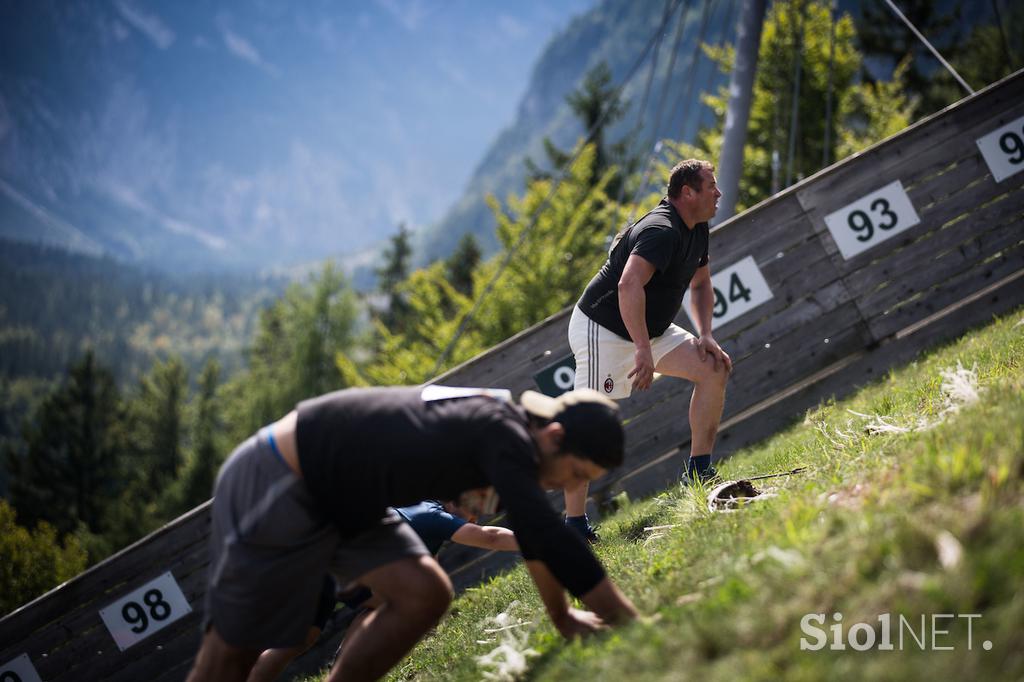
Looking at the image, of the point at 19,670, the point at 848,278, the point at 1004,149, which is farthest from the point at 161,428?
the point at 1004,149

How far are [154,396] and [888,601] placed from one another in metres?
67.4

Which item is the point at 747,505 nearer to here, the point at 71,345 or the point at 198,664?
the point at 198,664

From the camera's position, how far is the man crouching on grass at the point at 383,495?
293 cm

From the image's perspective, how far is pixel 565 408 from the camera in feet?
10.1

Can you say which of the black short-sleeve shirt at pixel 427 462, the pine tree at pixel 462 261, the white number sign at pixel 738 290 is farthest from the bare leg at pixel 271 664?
the pine tree at pixel 462 261

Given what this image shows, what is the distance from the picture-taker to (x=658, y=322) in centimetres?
502

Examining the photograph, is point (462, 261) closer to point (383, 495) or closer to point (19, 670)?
point (19, 670)

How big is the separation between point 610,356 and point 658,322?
0.39m

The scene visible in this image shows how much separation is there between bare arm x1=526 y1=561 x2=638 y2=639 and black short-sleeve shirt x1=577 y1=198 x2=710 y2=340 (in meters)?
2.20

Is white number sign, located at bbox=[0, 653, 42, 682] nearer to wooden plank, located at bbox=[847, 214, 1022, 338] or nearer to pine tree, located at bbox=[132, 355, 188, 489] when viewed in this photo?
wooden plank, located at bbox=[847, 214, 1022, 338]

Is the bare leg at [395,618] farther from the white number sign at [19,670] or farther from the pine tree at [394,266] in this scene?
the pine tree at [394,266]

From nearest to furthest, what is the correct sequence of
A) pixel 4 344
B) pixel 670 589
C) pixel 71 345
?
pixel 670 589 → pixel 4 344 → pixel 71 345

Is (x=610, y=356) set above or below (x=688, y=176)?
below

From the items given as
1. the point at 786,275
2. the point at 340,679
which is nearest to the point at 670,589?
the point at 340,679
